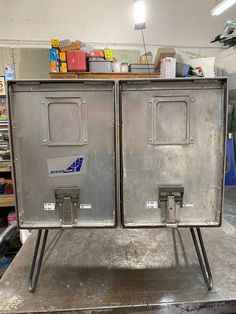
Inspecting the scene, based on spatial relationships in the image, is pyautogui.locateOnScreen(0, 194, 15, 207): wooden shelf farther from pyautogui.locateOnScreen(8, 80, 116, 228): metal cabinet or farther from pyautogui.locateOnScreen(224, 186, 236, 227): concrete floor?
pyautogui.locateOnScreen(224, 186, 236, 227): concrete floor

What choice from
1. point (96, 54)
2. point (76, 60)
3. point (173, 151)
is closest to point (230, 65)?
point (96, 54)

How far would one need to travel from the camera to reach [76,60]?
9.30ft

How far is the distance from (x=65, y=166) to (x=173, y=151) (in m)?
0.47

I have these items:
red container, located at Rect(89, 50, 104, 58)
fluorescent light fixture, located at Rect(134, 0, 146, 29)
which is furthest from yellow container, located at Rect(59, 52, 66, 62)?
fluorescent light fixture, located at Rect(134, 0, 146, 29)

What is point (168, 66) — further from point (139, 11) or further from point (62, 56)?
point (62, 56)

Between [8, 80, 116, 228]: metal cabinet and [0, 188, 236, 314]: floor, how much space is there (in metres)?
0.31

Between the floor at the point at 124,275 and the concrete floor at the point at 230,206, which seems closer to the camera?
the floor at the point at 124,275

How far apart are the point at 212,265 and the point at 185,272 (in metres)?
0.17

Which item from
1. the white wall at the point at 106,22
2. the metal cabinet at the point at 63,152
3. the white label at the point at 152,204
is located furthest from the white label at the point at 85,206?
the white wall at the point at 106,22

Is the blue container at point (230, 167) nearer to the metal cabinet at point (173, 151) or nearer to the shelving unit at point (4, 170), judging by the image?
the metal cabinet at point (173, 151)

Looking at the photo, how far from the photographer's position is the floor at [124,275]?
3.17 feet

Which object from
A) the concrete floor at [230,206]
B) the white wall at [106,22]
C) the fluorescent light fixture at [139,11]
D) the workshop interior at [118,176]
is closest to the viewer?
the workshop interior at [118,176]

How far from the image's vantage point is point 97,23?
3.54 meters

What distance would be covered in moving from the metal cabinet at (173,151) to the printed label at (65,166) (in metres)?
0.19
